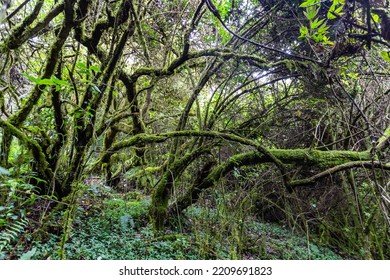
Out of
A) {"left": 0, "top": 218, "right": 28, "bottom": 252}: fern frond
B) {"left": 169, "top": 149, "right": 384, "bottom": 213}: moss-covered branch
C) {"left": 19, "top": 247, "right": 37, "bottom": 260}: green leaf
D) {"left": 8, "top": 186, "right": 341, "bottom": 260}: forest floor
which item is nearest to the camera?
{"left": 0, "top": 218, "right": 28, "bottom": 252}: fern frond

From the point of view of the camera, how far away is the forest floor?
2736mm

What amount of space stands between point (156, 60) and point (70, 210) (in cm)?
287

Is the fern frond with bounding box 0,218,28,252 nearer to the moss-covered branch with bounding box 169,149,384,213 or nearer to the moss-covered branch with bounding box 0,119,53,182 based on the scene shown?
the moss-covered branch with bounding box 0,119,53,182

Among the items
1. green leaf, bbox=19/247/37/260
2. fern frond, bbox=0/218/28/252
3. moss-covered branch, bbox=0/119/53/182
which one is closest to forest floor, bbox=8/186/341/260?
green leaf, bbox=19/247/37/260

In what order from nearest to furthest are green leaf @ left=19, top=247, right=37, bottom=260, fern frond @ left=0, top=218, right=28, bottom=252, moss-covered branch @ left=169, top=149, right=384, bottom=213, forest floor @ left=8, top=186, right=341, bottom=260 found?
1. fern frond @ left=0, top=218, right=28, bottom=252
2. green leaf @ left=19, top=247, right=37, bottom=260
3. moss-covered branch @ left=169, top=149, right=384, bottom=213
4. forest floor @ left=8, top=186, right=341, bottom=260

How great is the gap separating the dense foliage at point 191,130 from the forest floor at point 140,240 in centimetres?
2

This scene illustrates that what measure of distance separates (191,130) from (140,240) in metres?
1.51

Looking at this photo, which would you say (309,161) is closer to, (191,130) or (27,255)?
(191,130)

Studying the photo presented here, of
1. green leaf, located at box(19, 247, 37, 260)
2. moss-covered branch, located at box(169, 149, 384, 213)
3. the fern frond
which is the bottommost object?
green leaf, located at box(19, 247, 37, 260)

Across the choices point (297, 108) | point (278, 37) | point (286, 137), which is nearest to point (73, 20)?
point (278, 37)

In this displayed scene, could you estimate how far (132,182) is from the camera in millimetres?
5859

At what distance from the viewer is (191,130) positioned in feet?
11.2

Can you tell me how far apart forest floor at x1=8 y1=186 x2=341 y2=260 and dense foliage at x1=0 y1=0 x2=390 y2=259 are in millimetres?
21

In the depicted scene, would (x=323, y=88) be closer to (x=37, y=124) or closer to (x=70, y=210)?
(x=70, y=210)
